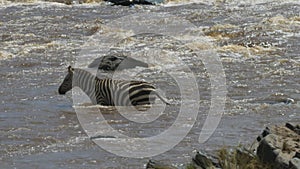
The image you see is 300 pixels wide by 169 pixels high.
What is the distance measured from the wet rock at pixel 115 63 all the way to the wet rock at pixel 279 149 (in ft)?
33.7

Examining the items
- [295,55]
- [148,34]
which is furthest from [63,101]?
[148,34]

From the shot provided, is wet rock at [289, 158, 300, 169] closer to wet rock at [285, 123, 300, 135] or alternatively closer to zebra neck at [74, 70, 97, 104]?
wet rock at [285, 123, 300, 135]

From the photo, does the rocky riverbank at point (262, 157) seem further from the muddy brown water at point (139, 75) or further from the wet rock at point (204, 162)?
the muddy brown water at point (139, 75)

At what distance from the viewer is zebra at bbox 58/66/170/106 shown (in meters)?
13.4

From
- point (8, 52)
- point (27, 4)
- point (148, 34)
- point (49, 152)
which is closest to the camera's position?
point (49, 152)

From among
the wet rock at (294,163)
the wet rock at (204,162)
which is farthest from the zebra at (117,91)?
the wet rock at (294,163)

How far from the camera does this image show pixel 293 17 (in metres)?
24.4

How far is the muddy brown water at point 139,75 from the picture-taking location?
10.1 metres

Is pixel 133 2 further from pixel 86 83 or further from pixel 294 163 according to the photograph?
pixel 294 163

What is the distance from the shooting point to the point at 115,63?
18.0 metres

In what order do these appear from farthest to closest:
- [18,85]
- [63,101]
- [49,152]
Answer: [18,85] → [63,101] → [49,152]

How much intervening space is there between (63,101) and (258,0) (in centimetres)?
1858

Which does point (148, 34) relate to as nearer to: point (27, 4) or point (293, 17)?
point (293, 17)

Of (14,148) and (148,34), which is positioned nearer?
(14,148)
